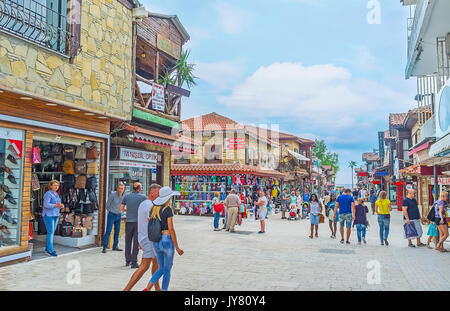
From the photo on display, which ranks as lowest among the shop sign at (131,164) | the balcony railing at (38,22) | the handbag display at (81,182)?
the handbag display at (81,182)

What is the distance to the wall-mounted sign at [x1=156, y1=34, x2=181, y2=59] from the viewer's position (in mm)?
13930

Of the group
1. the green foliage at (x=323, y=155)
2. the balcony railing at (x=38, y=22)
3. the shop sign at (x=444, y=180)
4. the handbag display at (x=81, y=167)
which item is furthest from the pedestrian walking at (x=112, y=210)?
the green foliage at (x=323, y=155)

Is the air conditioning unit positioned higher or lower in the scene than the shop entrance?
higher

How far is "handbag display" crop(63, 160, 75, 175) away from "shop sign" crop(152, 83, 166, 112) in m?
4.11

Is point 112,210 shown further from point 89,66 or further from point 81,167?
point 89,66

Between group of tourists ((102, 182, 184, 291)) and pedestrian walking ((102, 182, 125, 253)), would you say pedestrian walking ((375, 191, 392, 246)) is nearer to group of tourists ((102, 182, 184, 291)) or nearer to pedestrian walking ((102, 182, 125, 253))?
pedestrian walking ((102, 182, 125, 253))

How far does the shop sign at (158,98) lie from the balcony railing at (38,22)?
465cm

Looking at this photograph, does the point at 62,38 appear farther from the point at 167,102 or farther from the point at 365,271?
the point at 365,271

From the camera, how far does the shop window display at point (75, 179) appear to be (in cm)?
998

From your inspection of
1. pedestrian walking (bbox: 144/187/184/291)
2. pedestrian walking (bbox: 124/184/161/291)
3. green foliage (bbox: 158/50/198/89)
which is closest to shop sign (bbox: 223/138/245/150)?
green foliage (bbox: 158/50/198/89)

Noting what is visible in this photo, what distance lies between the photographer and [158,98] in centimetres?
1373

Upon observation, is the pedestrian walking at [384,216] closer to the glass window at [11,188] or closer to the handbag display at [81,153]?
the handbag display at [81,153]

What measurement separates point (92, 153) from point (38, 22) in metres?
3.52
